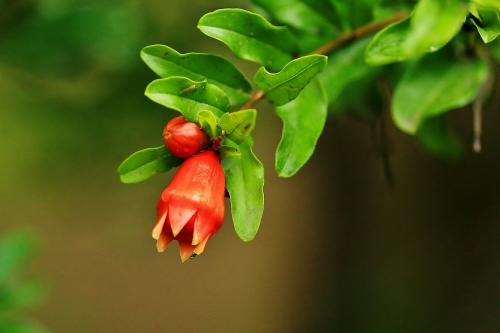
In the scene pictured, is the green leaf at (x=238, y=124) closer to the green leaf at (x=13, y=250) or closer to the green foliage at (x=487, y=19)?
the green foliage at (x=487, y=19)

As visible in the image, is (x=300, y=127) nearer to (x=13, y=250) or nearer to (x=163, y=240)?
(x=163, y=240)

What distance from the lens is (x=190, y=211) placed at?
615mm

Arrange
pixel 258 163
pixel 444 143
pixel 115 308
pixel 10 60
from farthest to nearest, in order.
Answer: pixel 115 308 < pixel 10 60 < pixel 444 143 < pixel 258 163

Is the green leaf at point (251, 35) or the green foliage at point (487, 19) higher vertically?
the green leaf at point (251, 35)

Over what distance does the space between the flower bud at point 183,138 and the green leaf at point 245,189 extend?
38 mm

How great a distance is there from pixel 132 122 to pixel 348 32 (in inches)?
31.9

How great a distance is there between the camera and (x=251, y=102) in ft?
2.40

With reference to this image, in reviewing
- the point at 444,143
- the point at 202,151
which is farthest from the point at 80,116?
the point at 202,151

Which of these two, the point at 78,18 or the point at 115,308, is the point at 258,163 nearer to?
the point at 78,18

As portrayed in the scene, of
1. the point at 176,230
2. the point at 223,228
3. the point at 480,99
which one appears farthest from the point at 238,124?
the point at 223,228

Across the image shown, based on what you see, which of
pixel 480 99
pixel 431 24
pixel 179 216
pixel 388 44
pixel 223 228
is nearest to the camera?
pixel 431 24

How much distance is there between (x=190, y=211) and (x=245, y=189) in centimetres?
8

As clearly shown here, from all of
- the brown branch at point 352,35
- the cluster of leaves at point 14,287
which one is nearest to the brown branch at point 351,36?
the brown branch at point 352,35

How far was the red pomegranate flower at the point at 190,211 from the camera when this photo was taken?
0.61 metres
